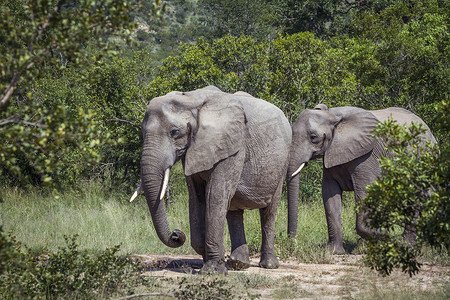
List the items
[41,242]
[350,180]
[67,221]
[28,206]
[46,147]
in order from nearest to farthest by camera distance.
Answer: [46,147] → [41,242] → [350,180] → [67,221] → [28,206]

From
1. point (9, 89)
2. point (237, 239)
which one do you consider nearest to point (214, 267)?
point (237, 239)

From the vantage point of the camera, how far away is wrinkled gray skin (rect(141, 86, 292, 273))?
877 cm

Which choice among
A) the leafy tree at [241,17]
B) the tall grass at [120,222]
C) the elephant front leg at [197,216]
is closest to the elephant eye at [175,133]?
the elephant front leg at [197,216]

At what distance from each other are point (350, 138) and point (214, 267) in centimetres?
416

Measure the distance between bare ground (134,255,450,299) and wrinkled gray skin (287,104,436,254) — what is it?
4.77 feet

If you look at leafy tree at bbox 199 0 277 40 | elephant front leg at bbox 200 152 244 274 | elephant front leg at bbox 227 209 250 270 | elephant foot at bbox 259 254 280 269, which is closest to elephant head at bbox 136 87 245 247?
elephant front leg at bbox 200 152 244 274

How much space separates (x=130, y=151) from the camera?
17.0 m

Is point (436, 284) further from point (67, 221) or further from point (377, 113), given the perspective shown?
point (67, 221)

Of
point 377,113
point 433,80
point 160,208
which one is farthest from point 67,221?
point 433,80

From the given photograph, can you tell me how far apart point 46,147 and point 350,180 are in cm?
814

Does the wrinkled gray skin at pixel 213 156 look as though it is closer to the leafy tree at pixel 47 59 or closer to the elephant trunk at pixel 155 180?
the elephant trunk at pixel 155 180

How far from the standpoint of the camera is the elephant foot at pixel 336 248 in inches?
466

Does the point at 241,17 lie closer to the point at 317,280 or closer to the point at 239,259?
the point at 239,259

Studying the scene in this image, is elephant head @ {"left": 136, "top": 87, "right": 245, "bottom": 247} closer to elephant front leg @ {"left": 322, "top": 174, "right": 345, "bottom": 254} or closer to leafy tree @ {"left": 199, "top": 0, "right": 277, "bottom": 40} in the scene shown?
elephant front leg @ {"left": 322, "top": 174, "right": 345, "bottom": 254}
